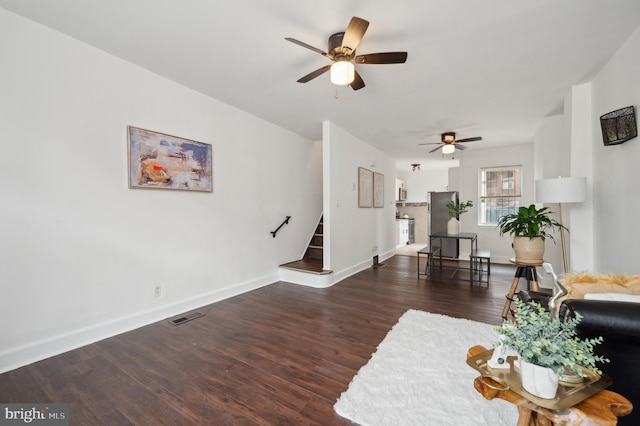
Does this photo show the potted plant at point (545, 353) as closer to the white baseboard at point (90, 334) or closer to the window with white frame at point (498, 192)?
the white baseboard at point (90, 334)

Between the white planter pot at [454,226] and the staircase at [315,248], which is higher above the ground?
the white planter pot at [454,226]

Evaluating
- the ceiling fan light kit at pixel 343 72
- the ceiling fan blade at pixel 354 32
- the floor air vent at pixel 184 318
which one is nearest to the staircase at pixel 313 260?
the floor air vent at pixel 184 318

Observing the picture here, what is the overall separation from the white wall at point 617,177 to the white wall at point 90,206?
13.5 feet

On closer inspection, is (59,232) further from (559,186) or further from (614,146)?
(614,146)

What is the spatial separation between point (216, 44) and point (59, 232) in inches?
83.0

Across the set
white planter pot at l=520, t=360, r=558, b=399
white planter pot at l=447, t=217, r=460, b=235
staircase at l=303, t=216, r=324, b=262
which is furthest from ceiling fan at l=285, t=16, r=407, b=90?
staircase at l=303, t=216, r=324, b=262

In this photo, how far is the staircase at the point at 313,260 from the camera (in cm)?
430

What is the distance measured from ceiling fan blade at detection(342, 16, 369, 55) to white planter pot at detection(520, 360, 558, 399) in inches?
79.9

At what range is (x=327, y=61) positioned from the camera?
2.59 meters

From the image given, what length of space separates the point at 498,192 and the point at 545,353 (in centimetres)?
635

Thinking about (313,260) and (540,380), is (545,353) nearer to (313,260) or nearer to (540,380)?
(540,380)

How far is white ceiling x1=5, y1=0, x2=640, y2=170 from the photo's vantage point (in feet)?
6.26

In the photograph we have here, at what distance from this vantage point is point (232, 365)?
6.79 ft

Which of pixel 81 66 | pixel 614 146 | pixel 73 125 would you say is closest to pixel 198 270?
pixel 73 125
